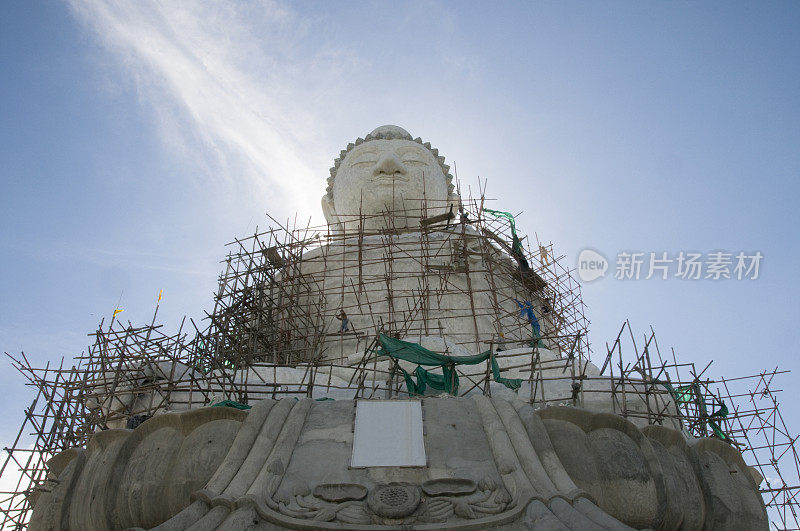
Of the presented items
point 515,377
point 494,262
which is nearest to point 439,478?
point 515,377

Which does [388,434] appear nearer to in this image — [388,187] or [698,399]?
[698,399]

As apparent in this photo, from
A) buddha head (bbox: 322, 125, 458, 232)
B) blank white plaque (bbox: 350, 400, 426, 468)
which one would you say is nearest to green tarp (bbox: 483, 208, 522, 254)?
buddha head (bbox: 322, 125, 458, 232)

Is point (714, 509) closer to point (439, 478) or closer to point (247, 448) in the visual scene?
point (439, 478)

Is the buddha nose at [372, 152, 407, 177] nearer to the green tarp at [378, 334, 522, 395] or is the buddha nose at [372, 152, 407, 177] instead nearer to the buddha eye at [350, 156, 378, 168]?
the buddha eye at [350, 156, 378, 168]

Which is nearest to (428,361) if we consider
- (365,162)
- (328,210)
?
(365,162)

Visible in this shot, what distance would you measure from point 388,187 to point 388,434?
30.1ft

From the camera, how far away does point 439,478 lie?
6.66 m

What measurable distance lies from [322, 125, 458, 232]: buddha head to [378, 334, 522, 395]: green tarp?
5592 mm

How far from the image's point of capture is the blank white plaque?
694 cm

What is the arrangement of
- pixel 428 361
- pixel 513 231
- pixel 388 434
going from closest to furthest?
1. pixel 388 434
2. pixel 428 361
3. pixel 513 231

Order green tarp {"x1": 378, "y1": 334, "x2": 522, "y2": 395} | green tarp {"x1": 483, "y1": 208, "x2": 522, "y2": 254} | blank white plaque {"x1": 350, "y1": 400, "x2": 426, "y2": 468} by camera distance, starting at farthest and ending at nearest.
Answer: green tarp {"x1": 483, "y1": 208, "x2": 522, "y2": 254} → green tarp {"x1": 378, "y1": 334, "x2": 522, "y2": 395} → blank white plaque {"x1": 350, "y1": 400, "x2": 426, "y2": 468}

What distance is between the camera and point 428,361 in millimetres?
9523

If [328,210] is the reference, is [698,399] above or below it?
below

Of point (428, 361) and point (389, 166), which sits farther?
point (389, 166)
